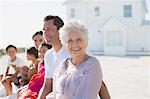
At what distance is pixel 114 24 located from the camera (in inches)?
1265

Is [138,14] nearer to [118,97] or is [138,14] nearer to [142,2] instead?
[142,2]

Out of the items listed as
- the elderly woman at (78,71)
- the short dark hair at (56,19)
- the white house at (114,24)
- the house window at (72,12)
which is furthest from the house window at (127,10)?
the elderly woman at (78,71)

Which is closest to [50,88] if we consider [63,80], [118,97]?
[63,80]

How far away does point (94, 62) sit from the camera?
3.48 metres

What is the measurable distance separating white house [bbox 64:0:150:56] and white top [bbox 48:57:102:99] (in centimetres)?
2779

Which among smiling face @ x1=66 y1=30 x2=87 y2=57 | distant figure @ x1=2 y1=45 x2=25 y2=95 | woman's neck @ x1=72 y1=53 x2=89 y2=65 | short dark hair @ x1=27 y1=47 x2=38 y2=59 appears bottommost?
distant figure @ x1=2 y1=45 x2=25 y2=95

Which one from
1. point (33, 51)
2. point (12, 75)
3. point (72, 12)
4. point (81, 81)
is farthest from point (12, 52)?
point (72, 12)

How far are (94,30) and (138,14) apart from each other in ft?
12.4

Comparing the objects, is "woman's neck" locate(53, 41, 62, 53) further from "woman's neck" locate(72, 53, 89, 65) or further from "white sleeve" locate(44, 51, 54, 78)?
"woman's neck" locate(72, 53, 89, 65)

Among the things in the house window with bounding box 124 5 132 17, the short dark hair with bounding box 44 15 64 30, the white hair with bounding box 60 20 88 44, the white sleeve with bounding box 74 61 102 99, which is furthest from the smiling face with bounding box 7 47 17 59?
the house window with bounding box 124 5 132 17

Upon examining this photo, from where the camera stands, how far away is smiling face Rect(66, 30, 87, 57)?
3551 mm

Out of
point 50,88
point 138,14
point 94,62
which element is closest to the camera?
point 94,62

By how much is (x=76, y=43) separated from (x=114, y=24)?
28799 millimetres

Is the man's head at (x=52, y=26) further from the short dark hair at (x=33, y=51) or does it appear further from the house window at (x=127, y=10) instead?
the house window at (x=127, y=10)
